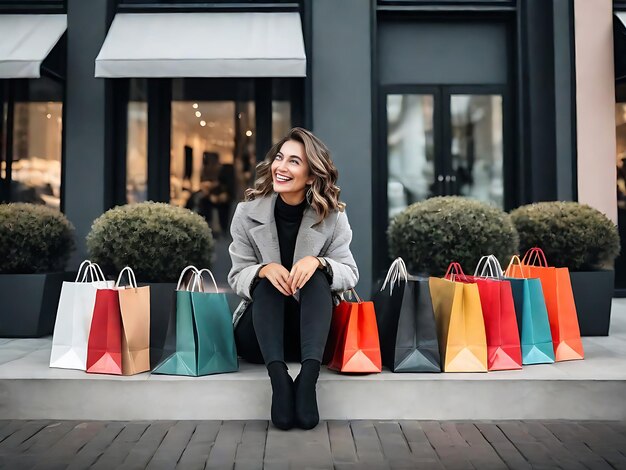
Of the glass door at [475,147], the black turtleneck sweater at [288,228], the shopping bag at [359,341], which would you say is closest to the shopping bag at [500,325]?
the shopping bag at [359,341]

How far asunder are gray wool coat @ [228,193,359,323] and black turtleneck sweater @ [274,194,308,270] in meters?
0.06

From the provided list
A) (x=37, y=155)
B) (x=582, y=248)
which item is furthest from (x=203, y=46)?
(x=582, y=248)

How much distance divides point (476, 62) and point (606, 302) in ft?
13.1

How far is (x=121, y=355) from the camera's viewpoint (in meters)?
3.32

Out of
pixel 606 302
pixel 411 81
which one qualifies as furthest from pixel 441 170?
pixel 606 302

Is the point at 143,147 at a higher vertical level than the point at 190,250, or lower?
higher

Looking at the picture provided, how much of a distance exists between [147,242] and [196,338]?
58.8 inches

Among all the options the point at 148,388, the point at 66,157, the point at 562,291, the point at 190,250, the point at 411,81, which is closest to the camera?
the point at 148,388

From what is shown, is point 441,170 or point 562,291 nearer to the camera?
point 562,291

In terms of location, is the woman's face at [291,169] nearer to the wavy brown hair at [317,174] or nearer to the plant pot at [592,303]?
the wavy brown hair at [317,174]

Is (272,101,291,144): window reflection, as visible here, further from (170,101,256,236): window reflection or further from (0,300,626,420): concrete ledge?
(0,300,626,420): concrete ledge

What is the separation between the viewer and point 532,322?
3564 mm

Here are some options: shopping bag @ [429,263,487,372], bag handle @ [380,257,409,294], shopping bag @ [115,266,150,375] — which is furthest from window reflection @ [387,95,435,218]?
shopping bag @ [115,266,150,375]

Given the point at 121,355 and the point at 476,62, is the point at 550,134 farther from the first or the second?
the point at 121,355
